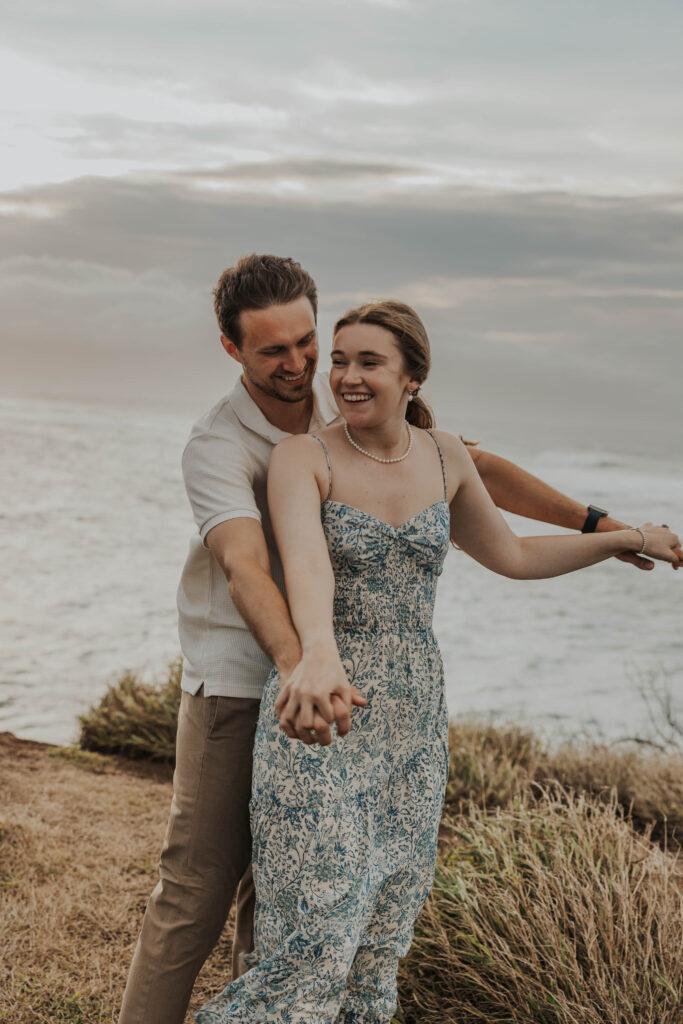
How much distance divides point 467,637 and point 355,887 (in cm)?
1342

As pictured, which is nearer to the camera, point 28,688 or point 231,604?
point 231,604

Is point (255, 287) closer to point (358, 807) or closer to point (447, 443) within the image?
point (447, 443)

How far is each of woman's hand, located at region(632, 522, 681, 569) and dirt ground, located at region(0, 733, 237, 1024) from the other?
98.2 inches

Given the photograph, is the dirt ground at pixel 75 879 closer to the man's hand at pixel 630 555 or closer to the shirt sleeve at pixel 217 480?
the shirt sleeve at pixel 217 480

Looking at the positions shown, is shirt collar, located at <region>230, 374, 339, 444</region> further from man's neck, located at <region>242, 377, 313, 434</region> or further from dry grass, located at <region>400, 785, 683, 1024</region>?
dry grass, located at <region>400, 785, 683, 1024</region>

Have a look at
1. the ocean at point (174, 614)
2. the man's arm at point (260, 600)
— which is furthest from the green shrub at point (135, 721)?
the man's arm at point (260, 600)

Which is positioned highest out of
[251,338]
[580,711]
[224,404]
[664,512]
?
[664,512]

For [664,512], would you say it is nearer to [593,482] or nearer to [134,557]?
[593,482]

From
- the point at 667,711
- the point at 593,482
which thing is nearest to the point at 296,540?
the point at 667,711

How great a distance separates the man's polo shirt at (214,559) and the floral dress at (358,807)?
29 cm

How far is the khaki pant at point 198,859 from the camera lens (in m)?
2.85

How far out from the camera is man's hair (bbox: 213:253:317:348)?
285cm

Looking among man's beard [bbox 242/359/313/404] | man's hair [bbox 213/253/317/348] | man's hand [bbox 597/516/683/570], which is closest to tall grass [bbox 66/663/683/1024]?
man's hand [bbox 597/516/683/570]

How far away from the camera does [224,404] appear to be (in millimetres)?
2920
